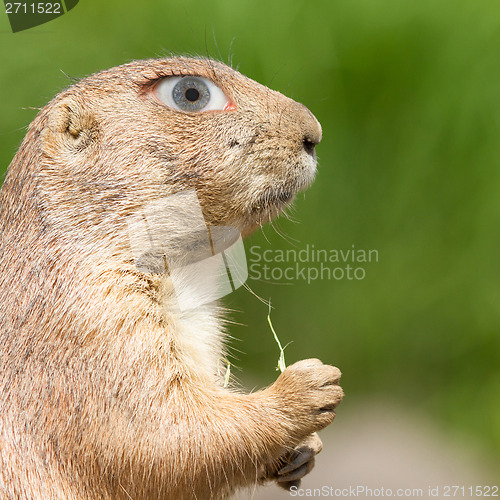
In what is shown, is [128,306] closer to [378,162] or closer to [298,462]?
[298,462]

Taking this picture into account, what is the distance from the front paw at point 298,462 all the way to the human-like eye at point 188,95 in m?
0.88

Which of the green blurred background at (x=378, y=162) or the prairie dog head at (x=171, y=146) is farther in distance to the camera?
the green blurred background at (x=378, y=162)

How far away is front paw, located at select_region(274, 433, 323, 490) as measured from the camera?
4.85 ft

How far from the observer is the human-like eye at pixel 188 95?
4.43ft

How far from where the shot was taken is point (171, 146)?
130 centimetres

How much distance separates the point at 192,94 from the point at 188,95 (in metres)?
0.01

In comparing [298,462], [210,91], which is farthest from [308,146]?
[298,462]

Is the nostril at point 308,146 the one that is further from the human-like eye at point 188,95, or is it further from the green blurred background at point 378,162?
the green blurred background at point 378,162

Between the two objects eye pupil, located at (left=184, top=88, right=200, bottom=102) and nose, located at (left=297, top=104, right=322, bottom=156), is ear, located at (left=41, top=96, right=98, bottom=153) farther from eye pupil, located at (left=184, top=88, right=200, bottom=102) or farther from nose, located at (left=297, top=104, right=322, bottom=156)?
nose, located at (left=297, top=104, right=322, bottom=156)

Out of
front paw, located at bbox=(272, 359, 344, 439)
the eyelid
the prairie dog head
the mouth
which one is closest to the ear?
the prairie dog head

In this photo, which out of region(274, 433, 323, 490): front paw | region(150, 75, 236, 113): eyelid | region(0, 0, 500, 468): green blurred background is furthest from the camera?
region(0, 0, 500, 468): green blurred background

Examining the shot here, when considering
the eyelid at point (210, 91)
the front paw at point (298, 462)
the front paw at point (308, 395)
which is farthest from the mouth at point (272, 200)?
the front paw at point (298, 462)

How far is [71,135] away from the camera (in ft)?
4.36

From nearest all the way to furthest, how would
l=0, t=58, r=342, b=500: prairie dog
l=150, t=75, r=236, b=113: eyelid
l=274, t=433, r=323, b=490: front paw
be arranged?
l=0, t=58, r=342, b=500: prairie dog
l=150, t=75, r=236, b=113: eyelid
l=274, t=433, r=323, b=490: front paw
